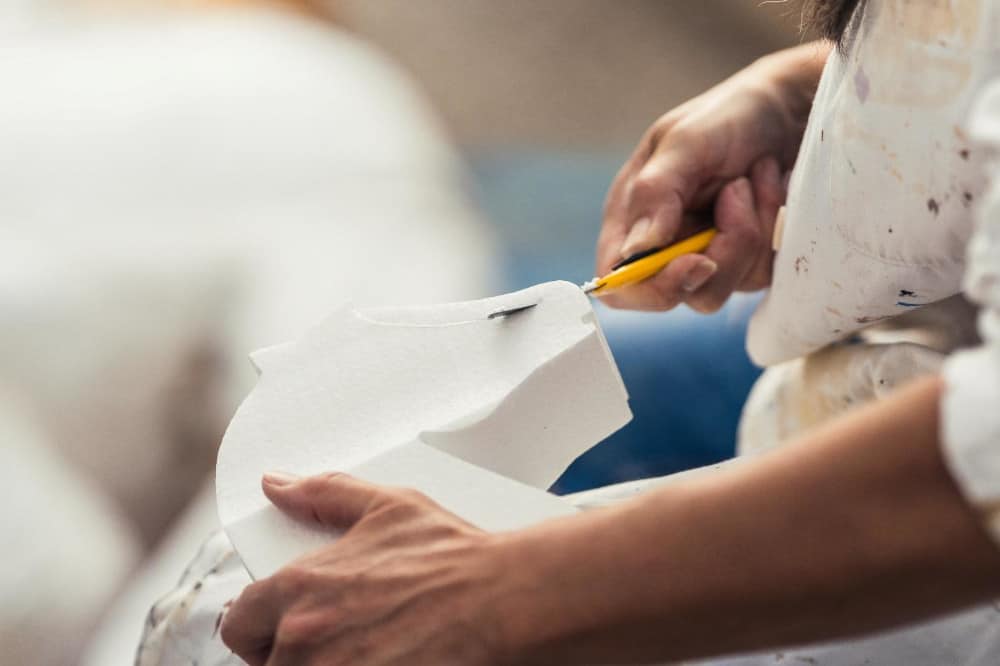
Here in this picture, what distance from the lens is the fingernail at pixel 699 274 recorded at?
25.4 inches

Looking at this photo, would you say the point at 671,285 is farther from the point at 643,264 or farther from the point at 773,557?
the point at 773,557

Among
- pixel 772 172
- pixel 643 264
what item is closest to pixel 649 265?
pixel 643 264

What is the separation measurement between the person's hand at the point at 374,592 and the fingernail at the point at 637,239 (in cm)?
27

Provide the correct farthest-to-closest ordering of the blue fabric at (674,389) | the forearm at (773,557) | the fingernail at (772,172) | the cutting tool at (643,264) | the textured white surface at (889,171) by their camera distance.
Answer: the blue fabric at (674,389), the fingernail at (772,172), the cutting tool at (643,264), the textured white surface at (889,171), the forearm at (773,557)

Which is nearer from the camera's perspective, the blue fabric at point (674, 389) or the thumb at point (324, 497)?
the thumb at point (324, 497)

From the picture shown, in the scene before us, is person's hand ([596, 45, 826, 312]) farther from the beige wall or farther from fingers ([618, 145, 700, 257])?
the beige wall

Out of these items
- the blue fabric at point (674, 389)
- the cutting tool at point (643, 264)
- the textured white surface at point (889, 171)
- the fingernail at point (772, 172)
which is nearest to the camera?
the textured white surface at point (889, 171)

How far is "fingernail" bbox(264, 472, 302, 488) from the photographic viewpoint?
1.54 ft

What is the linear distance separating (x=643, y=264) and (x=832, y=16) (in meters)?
0.19

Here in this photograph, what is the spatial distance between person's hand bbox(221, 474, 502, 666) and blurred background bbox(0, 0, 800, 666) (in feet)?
1.43

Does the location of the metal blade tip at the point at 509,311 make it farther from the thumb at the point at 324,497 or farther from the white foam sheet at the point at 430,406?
the thumb at the point at 324,497

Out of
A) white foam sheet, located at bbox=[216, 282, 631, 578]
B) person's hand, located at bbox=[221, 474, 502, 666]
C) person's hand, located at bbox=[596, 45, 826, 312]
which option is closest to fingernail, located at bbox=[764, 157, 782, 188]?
person's hand, located at bbox=[596, 45, 826, 312]

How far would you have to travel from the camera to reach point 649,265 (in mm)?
637

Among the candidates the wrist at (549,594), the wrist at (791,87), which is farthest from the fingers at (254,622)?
the wrist at (791,87)
